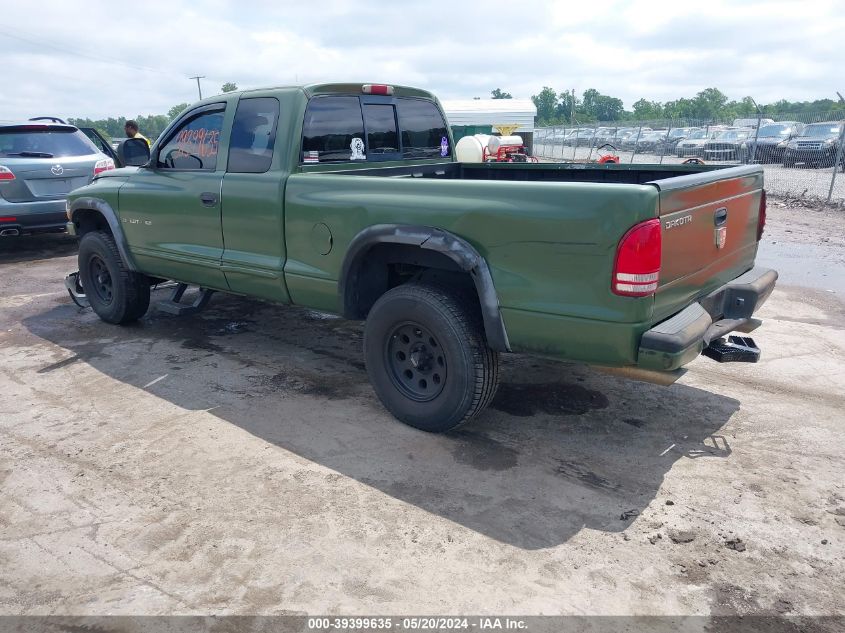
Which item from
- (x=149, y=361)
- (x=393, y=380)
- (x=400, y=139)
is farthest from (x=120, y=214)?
(x=393, y=380)

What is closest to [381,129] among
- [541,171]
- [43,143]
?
[541,171]

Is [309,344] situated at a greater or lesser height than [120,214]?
lesser

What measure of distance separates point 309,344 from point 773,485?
3.62m

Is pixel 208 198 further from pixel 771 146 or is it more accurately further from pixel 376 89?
pixel 771 146

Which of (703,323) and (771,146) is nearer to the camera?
(703,323)

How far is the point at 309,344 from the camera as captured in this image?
5711 millimetres

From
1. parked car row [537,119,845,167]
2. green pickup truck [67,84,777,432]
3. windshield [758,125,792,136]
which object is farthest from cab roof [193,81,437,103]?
windshield [758,125,792,136]

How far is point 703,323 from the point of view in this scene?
336 cm

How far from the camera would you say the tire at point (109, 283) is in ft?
19.5

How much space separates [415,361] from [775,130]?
59.6ft

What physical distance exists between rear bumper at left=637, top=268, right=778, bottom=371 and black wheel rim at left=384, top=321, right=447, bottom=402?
1156 mm

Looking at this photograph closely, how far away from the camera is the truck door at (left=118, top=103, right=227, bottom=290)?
491 cm

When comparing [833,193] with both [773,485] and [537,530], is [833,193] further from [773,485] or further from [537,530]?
[537,530]

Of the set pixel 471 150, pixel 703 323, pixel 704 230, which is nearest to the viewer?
pixel 703 323
